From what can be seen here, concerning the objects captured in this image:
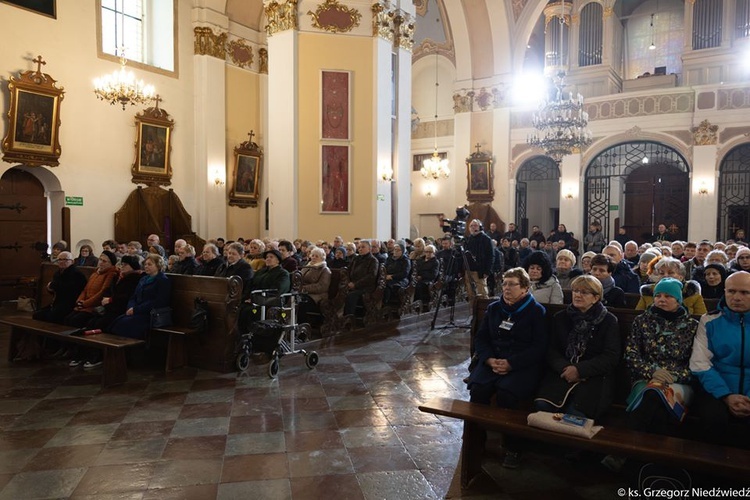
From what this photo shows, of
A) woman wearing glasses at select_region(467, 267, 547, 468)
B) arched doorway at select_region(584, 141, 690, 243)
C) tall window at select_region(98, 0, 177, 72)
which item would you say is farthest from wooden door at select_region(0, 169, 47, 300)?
arched doorway at select_region(584, 141, 690, 243)

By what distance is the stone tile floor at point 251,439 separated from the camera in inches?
125

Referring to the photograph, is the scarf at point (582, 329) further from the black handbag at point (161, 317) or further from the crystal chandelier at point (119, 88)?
the crystal chandelier at point (119, 88)

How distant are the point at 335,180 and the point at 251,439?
8136mm

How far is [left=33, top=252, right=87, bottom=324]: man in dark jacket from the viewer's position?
6305 mm

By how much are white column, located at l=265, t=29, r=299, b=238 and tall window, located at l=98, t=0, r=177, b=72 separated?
3622 mm

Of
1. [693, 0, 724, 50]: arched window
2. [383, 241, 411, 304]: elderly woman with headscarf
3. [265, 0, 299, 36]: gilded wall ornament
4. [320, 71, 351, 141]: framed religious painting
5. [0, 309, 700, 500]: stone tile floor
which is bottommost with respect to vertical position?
[0, 309, 700, 500]: stone tile floor

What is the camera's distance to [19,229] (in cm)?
1099

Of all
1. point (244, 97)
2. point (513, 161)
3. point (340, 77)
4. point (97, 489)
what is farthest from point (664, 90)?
point (97, 489)

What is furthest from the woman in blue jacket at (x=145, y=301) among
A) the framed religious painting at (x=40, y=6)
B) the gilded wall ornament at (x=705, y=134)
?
the gilded wall ornament at (x=705, y=134)

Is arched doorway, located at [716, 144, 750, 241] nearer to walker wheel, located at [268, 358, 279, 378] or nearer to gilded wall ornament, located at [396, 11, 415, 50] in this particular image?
gilded wall ornament, located at [396, 11, 415, 50]

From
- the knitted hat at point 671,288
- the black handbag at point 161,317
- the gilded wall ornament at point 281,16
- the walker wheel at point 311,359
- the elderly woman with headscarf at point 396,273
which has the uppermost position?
the gilded wall ornament at point 281,16

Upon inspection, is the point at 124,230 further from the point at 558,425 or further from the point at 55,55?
the point at 558,425

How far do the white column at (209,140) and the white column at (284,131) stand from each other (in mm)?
3209

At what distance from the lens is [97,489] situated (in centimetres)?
313
